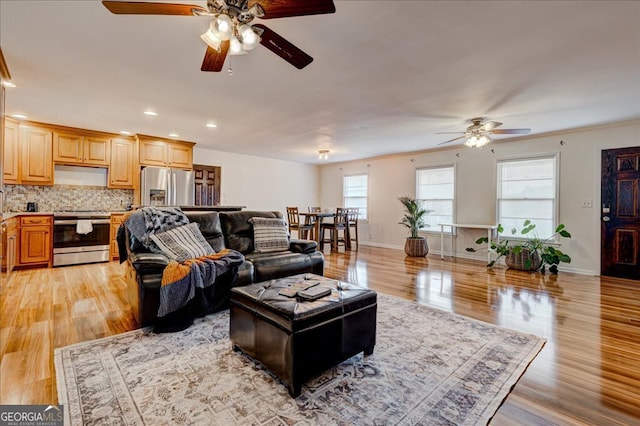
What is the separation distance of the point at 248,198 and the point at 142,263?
555 centimetres

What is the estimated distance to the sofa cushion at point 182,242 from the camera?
113 inches

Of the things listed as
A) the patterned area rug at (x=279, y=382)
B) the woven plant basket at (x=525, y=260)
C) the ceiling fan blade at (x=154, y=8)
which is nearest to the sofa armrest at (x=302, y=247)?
the patterned area rug at (x=279, y=382)

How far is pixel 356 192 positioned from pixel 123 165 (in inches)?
223

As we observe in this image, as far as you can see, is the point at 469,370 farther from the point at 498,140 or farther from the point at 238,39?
the point at 498,140

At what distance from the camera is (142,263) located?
2486 millimetres

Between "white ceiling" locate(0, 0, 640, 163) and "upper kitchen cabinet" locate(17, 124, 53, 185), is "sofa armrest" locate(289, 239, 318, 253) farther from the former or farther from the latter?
"upper kitchen cabinet" locate(17, 124, 53, 185)

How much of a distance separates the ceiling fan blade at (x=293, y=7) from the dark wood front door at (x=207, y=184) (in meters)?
5.88

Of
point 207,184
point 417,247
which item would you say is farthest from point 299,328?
point 207,184

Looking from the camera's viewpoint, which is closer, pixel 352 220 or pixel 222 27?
pixel 222 27

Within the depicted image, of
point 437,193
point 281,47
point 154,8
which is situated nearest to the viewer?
point 154,8

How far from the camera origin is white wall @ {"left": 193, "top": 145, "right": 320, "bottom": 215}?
24.4 feet

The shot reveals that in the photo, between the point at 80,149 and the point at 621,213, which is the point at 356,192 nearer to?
the point at 621,213

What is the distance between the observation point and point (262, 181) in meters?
8.22

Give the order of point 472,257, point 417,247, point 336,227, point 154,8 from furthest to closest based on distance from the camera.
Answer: point 336,227, point 417,247, point 472,257, point 154,8
